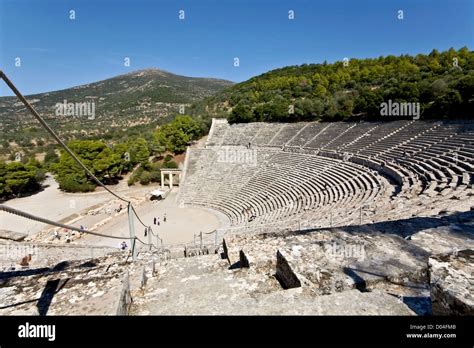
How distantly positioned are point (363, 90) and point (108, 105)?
85155 millimetres

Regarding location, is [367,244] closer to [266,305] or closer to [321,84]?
[266,305]

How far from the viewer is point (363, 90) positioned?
1463 inches

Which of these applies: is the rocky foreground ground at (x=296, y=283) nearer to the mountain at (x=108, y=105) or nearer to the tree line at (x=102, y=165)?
the tree line at (x=102, y=165)

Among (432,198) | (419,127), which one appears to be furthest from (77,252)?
(419,127)

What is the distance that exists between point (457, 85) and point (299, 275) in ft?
86.5

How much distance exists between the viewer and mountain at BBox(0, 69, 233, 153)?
68125mm

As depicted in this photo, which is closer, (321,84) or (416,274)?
(416,274)

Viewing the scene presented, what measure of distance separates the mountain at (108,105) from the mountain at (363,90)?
97.0 ft

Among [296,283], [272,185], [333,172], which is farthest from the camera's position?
[272,185]

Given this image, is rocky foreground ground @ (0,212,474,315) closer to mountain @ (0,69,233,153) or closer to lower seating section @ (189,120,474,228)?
lower seating section @ (189,120,474,228)

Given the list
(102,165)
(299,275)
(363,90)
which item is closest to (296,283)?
(299,275)

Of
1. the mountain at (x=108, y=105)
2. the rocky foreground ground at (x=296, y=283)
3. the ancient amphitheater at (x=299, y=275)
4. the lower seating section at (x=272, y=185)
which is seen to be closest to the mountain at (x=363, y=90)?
the lower seating section at (x=272, y=185)

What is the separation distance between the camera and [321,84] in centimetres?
4909

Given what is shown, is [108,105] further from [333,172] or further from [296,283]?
[296,283]
